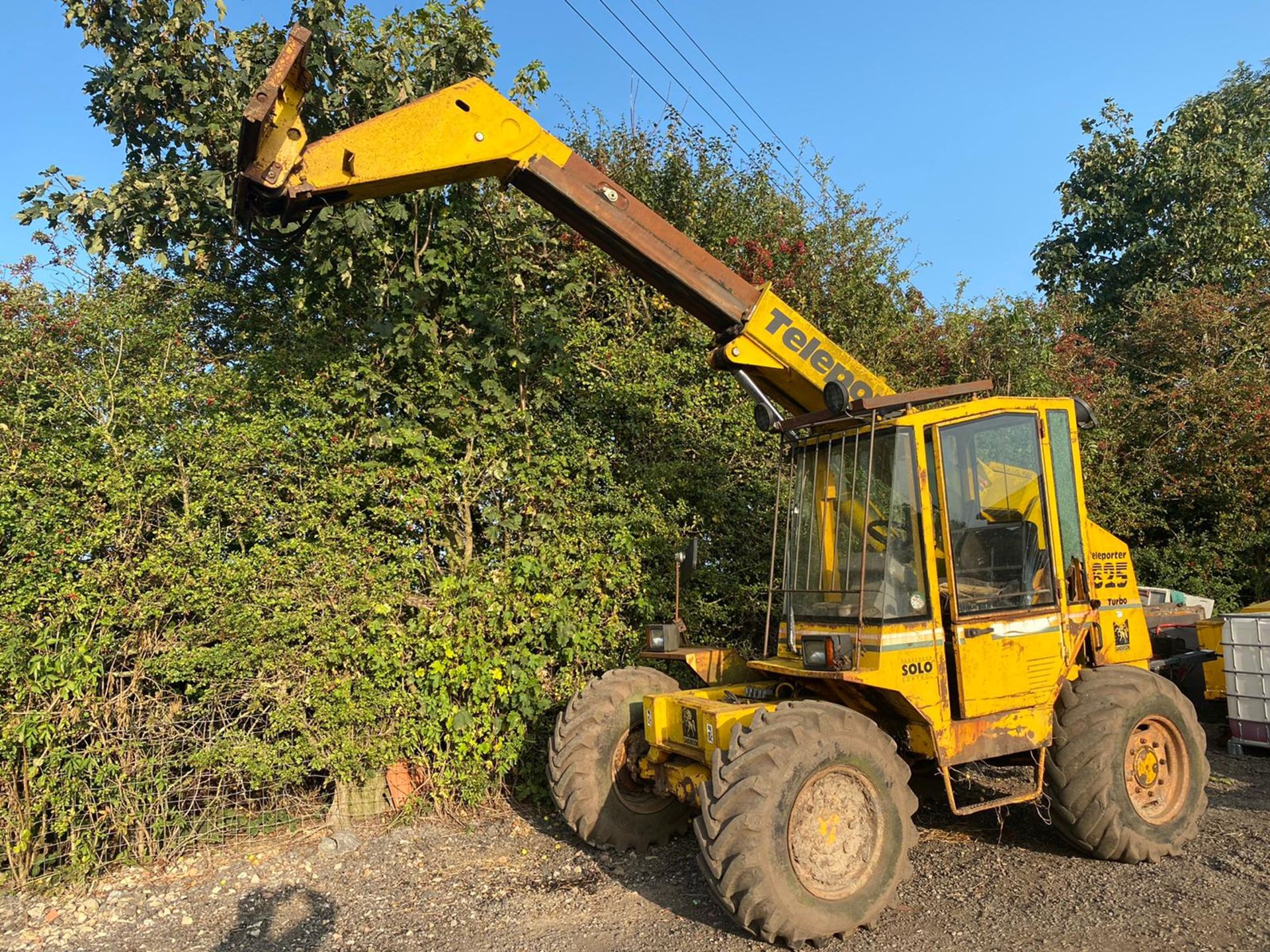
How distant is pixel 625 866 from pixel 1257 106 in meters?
19.9

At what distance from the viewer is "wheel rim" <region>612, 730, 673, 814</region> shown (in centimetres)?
540

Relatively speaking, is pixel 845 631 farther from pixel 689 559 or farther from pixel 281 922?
pixel 281 922

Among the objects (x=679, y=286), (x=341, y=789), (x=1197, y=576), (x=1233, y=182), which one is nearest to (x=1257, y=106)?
(x=1233, y=182)

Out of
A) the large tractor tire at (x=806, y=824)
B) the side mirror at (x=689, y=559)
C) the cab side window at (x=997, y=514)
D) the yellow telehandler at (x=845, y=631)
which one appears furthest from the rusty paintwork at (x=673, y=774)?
the cab side window at (x=997, y=514)

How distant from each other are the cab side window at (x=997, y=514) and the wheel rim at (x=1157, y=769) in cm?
103

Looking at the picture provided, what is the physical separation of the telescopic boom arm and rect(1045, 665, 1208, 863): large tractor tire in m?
2.25

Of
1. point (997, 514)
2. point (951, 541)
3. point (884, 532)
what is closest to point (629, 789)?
point (884, 532)

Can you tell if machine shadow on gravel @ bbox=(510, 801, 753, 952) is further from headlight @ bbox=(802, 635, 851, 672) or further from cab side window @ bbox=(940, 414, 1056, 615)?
cab side window @ bbox=(940, 414, 1056, 615)

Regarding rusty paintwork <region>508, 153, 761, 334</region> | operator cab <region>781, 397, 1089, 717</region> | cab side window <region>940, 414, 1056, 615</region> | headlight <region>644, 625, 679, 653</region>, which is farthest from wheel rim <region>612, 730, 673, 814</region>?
rusty paintwork <region>508, 153, 761, 334</region>

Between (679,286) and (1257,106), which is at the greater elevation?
(1257,106)

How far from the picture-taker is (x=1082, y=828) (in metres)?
4.80

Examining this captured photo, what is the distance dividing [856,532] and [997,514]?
866 millimetres

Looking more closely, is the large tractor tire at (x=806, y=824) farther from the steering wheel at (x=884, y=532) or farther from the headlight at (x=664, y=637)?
the headlight at (x=664, y=637)

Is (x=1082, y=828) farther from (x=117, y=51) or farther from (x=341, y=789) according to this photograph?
(x=117, y=51)
